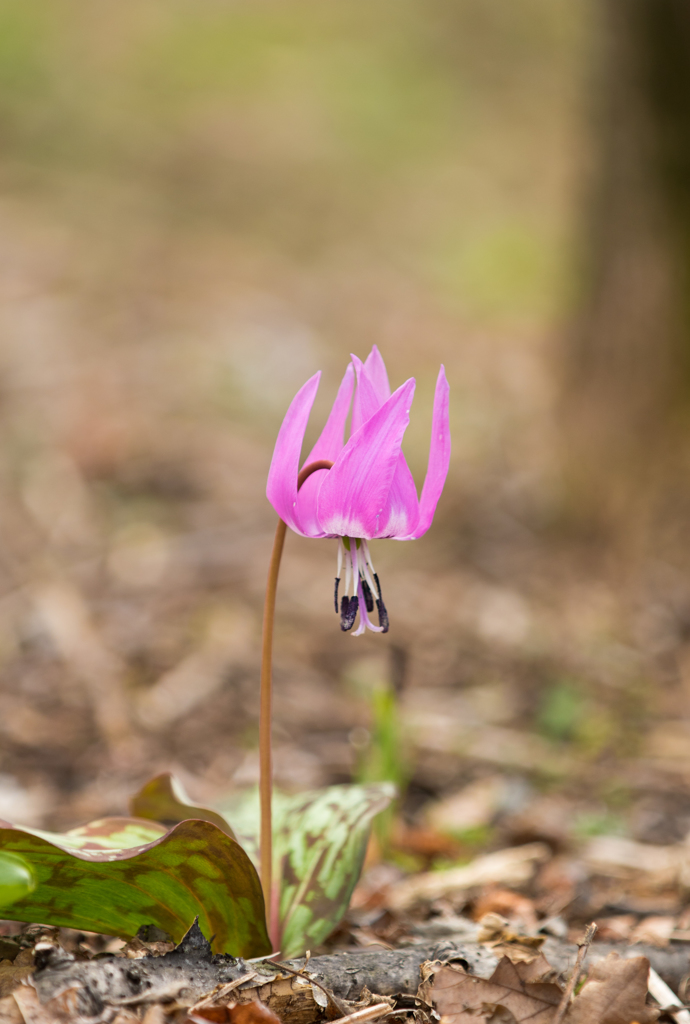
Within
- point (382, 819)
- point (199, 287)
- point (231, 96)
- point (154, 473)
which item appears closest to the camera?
point (382, 819)

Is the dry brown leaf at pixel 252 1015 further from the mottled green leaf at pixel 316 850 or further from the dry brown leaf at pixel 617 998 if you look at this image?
the dry brown leaf at pixel 617 998

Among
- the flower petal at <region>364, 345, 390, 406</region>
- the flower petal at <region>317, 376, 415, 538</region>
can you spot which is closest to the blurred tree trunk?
the flower petal at <region>364, 345, 390, 406</region>

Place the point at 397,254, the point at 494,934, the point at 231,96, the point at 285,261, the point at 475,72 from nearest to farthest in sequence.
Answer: the point at 494,934
the point at 285,261
the point at 397,254
the point at 231,96
the point at 475,72

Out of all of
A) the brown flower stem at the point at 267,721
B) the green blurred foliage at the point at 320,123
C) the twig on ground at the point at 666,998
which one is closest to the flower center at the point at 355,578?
the brown flower stem at the point at 267,721

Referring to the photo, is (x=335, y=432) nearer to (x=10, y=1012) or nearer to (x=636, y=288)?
(x=10, y=1012)

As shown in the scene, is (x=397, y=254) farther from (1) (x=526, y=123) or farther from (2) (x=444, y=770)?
(2) (x=444, y=770)

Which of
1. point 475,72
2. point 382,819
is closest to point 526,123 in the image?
point 475,72

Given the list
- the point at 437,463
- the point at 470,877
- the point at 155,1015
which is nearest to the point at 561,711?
the point at 470,877

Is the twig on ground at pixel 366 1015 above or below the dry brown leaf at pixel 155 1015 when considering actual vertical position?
below
